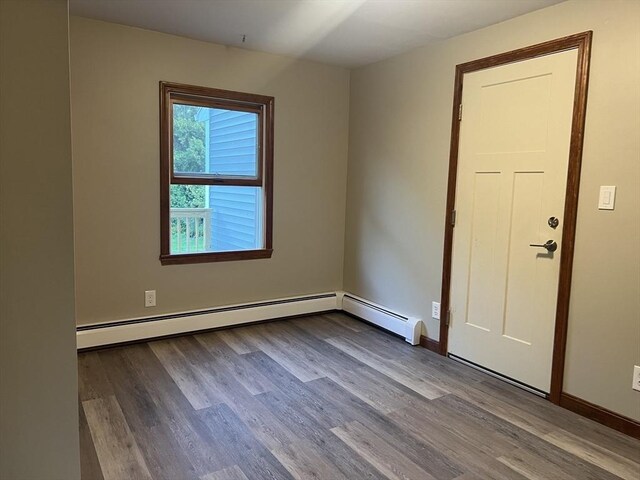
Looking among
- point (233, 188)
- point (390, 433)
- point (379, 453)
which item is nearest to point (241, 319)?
point (233, 188)

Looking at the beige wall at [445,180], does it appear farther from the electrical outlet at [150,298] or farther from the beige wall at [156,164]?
the electrical outlet at [150,298]

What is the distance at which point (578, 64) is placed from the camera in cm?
250

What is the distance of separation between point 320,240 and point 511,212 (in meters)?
1.88

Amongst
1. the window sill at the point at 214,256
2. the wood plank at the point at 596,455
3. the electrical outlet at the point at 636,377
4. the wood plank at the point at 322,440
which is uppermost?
the window sill at the point at 214,256

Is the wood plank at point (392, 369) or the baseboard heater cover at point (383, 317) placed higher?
the baseboard heater cover at point (383, 317)

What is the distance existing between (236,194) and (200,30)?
4.26ft

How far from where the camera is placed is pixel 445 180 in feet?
11.0

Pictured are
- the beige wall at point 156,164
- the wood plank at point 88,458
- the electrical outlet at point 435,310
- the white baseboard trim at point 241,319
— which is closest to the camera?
the wood plank at point 88,458

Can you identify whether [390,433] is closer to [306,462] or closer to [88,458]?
[306,462]

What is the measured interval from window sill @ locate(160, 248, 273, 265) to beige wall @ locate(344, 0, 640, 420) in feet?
3.00

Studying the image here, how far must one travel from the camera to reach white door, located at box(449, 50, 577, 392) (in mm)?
2662

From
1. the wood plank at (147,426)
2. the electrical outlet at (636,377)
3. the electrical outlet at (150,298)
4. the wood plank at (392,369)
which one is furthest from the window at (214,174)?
the electrical outlet at (636,377)

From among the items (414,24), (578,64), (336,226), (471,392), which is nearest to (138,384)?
(471,392)

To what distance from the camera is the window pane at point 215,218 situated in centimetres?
369
